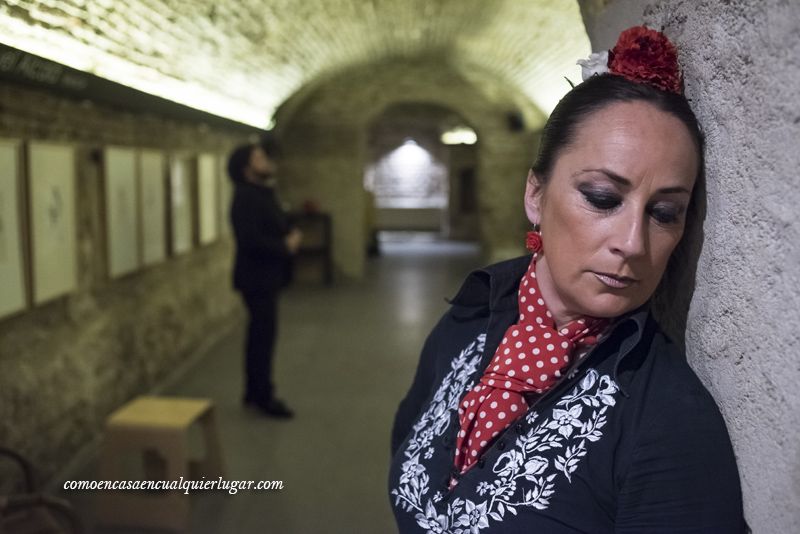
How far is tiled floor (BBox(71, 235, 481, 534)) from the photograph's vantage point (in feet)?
12.6

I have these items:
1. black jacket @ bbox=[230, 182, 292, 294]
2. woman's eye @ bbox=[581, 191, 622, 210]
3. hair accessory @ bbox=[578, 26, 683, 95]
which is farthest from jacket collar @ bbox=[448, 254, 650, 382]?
black jacket @ bbox=[230, 182, 292, 294]

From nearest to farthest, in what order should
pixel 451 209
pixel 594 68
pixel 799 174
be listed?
pixel 799 174, pixel 594 68, pixel 451 209

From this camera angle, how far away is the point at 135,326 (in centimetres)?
561

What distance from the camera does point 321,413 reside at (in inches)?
214

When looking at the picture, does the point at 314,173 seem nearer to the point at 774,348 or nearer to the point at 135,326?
the point at 135,326

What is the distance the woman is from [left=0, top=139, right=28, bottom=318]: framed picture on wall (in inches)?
119

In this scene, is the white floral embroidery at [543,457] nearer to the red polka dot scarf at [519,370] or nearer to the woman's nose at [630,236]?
the red polka dot scarf at [519,370]

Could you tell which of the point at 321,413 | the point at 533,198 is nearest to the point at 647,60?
the point at 533,198

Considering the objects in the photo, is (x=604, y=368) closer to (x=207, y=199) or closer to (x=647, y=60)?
(x=647, y=60)

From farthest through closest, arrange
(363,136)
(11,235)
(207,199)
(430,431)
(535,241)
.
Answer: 1. (363,136)
2. (207,199)
3. (11,235)
4. (430,431)
5. (535,241)

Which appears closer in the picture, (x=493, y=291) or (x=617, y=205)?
(x=617, y=205)

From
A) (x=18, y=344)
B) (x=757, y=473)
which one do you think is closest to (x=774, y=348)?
(x=757, y=473)

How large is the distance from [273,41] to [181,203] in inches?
72.0

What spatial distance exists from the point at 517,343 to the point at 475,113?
11.3m
